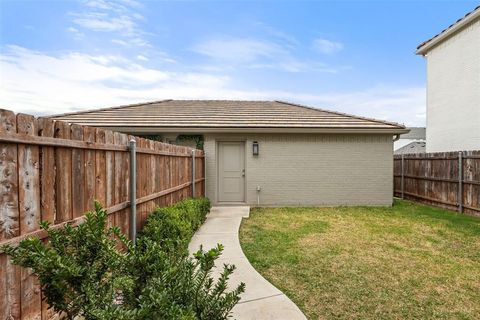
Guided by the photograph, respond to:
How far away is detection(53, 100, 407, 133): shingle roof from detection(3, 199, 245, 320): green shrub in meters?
9.17

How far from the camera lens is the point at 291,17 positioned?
1260 centimetres

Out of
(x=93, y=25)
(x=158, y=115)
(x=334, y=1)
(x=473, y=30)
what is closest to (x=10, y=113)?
(x=93, y=25)

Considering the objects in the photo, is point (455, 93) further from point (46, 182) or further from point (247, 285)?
point (46, 182)

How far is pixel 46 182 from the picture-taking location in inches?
101

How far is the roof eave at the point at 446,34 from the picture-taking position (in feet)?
38.5

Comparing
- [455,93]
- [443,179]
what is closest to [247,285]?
[443,179]

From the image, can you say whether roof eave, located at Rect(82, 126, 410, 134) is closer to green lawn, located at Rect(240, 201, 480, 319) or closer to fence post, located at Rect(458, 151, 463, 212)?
fence post, located at Rect(458, 151, 463, 212)

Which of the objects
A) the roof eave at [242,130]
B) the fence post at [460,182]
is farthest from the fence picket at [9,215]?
the fence post at [460,182]

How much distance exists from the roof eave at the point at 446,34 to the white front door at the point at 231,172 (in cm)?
981

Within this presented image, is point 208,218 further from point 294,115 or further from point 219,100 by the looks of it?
point 219,100

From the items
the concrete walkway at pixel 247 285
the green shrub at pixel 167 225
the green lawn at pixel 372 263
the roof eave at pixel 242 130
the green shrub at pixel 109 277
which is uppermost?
the roof eave at pixel 242 130

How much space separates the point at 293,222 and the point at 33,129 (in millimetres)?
6936

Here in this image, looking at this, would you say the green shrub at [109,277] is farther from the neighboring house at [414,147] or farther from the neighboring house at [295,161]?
the neighboring house at [414,147]

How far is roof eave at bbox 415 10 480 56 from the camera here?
11738mm
